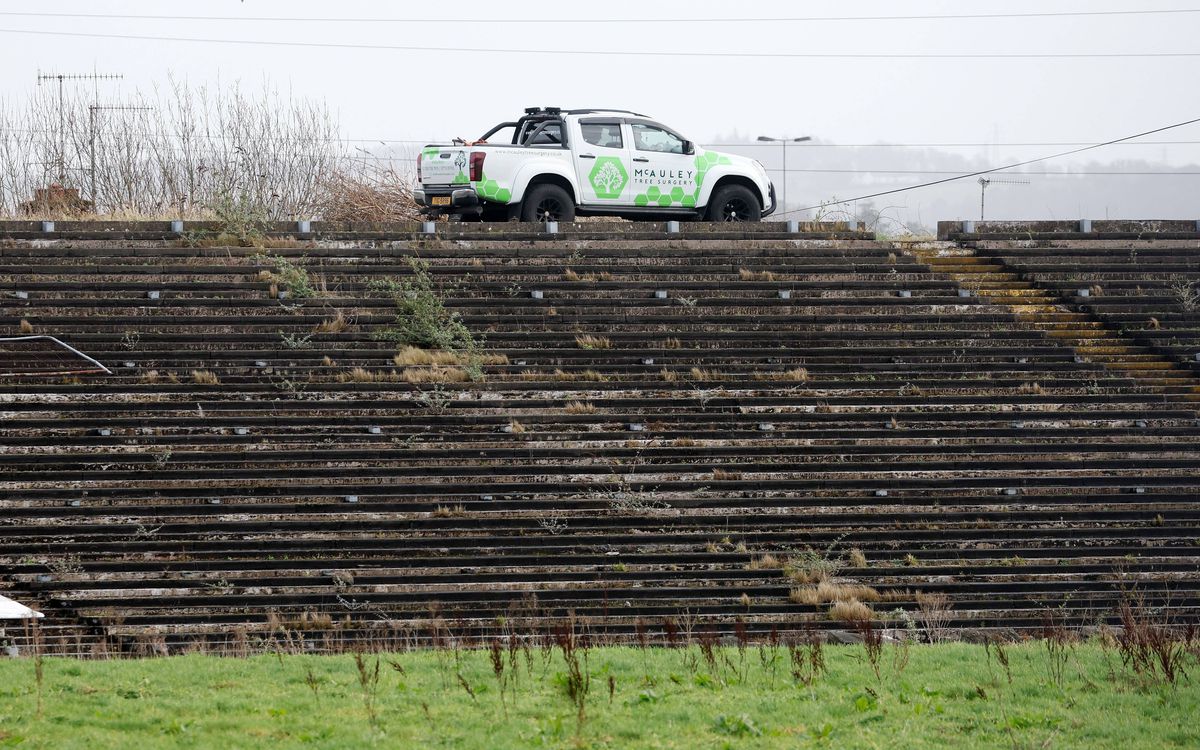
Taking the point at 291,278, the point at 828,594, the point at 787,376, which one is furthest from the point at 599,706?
the point at 291,278

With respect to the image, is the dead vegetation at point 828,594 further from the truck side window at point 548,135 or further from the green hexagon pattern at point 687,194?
the truck side window at point 548,135

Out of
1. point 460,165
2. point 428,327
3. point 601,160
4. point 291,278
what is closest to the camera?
point 428,327

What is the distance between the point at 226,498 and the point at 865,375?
924 cm

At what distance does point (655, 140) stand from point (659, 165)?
441mm

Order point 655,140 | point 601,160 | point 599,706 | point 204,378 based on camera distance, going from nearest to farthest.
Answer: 1. point 599,706
2. point 204,378
3. point 601,160
4. point 655,140

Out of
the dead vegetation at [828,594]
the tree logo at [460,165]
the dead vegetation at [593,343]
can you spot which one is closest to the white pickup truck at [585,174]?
the tree logo at [460,165]

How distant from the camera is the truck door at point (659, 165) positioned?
22.0 metres

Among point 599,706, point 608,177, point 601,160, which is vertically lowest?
point 599,706

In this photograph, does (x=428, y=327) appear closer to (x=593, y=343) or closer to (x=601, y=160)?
(x=593, y=343)

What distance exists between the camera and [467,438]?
661 inches

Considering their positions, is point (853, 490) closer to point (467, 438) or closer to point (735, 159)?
point (467, 438)

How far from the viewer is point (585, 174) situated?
2173 cm

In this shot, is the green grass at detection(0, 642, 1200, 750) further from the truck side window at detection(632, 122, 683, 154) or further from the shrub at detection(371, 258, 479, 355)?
the truck side window at detection(632, 122, 683, 154)

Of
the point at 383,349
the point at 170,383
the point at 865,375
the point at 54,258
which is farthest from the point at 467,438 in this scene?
the point at 54,258
